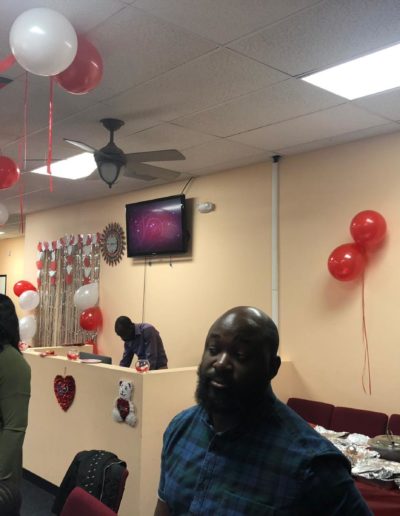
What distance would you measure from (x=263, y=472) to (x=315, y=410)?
10.5 ft

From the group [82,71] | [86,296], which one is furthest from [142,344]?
[82,71]

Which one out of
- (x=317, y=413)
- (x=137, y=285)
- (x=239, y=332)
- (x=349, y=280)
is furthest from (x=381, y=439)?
(x=137, y=285)

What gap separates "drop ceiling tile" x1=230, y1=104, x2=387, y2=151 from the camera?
3.66m

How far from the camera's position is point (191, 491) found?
3.78 feet

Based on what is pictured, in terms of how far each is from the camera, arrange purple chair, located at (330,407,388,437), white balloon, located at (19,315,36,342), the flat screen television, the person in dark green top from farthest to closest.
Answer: white balloon, located at (19,315,36,342) → the flat screen television → purple chair, located at (330,407,388,437) → the person in dark green top

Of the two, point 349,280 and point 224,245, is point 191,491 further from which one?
point 224,245

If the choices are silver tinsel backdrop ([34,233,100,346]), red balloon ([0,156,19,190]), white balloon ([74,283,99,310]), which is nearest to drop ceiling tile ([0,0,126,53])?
red balloon ([0,156,19,190])

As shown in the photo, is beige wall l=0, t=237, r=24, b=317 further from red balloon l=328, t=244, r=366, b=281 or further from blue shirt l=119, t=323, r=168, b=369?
red balloon l=328, t=244, r=366, b=281

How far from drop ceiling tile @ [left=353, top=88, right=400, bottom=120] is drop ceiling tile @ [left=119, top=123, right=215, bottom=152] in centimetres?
128

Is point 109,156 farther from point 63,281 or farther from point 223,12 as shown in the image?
point 63,281

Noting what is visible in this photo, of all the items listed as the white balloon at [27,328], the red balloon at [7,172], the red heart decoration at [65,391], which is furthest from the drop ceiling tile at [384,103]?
the white balloon at [27,328]

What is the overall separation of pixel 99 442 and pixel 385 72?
314 cm

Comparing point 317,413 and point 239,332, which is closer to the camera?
point 239,332

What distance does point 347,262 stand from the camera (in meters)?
3.99
